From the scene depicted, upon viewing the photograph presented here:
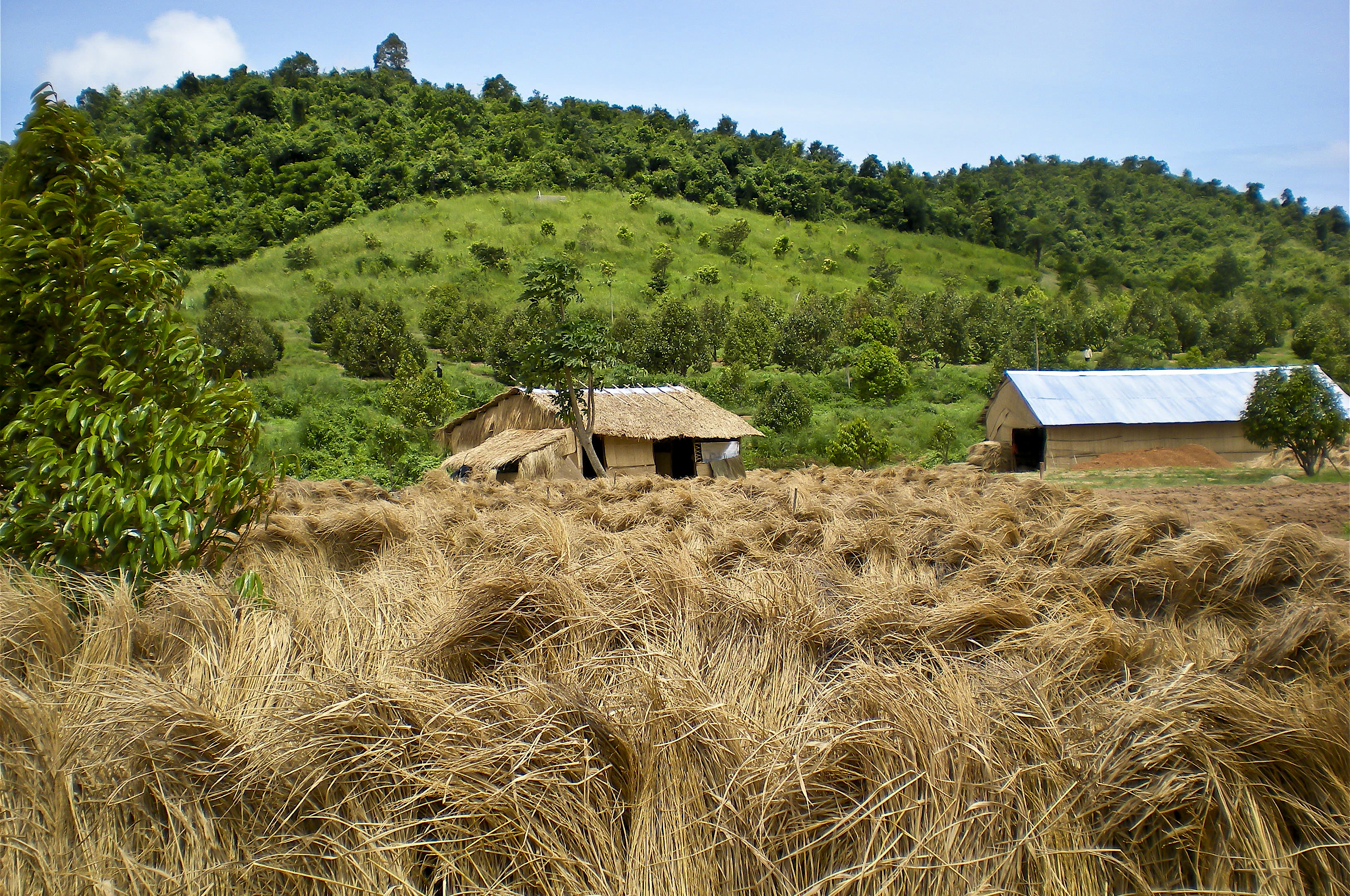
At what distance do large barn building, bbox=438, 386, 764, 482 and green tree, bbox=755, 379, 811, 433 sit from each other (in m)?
5.58

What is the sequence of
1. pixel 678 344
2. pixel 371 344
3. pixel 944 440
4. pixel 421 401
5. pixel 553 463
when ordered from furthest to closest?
→ pixel 678 344 < pixel 371 344 < pixel 421 401 < pixel 944 440 < pixel 553 463

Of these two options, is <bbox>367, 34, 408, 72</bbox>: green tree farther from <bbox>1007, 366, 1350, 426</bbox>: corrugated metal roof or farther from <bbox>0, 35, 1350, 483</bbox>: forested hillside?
<bbox>1007, 366, 1350, 426</bbox>: corrugated metal roof

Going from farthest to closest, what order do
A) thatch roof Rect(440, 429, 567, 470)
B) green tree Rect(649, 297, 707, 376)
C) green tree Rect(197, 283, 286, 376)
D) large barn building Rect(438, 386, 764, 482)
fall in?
1. green tree Rect(649, 297, 707, 376)
2. green tree Rect(197, 283, 286, 376)
3. large barn building Rect(438, 386, 764, 482)
4. thatch roof Rect(440, 429, 567, 470)

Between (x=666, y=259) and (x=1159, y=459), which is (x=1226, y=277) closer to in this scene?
(x=666, y=259)

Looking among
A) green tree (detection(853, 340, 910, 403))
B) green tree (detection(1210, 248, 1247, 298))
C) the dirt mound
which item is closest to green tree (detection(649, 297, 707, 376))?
green tree (detection(853, 340, 910, 403))

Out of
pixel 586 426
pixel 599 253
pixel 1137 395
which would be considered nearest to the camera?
pixel 586 426

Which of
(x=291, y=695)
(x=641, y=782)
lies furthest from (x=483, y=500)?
(x=641, y=782)

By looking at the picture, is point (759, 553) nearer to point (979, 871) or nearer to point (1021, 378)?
point (979, 871)

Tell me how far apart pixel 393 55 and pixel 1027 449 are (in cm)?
11323

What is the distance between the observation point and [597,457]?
66.6 ft

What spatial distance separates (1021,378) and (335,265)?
4711 cm

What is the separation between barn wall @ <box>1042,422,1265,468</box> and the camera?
2277cm

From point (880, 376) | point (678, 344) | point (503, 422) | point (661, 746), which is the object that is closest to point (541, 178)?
point (678, 344)

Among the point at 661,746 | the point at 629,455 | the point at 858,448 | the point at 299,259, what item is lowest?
the point at 858,448
